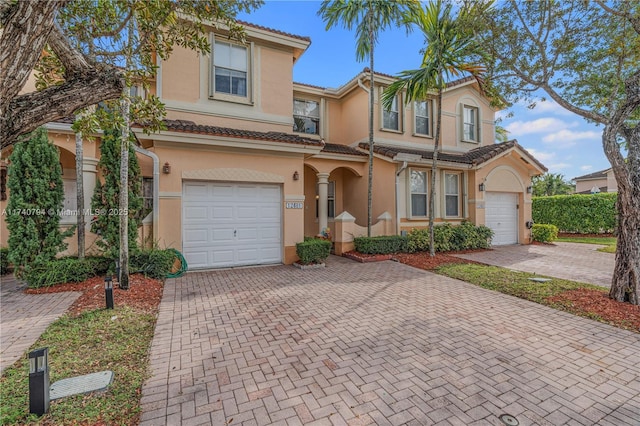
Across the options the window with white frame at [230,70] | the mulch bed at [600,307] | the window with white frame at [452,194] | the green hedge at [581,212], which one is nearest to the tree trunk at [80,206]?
the window with white frame at [230,70]

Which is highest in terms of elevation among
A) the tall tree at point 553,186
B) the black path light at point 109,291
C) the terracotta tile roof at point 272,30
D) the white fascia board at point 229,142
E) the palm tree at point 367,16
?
the palm tree at point 367,16

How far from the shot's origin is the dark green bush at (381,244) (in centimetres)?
1052

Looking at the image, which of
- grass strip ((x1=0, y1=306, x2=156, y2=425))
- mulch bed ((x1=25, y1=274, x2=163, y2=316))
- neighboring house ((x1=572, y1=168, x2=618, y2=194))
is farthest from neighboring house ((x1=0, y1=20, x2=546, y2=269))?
neighboring house ((x1=572, y1=168, x2=618, y2=194))

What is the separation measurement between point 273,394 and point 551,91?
816 cm

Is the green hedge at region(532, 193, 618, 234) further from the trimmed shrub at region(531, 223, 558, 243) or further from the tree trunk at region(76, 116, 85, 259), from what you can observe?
the tree trunk at region(76, 116, 85, 259)

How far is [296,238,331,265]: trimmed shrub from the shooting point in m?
9.02

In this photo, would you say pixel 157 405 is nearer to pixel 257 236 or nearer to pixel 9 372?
pixel 9 372

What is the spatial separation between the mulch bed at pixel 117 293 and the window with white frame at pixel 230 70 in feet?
21.3

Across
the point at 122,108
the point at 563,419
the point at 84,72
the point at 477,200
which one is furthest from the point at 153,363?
the point at 477,200

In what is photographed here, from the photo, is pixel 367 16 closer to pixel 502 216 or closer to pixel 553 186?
pixel 502 216

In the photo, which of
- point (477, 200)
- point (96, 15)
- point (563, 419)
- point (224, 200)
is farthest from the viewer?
point (477, 200)

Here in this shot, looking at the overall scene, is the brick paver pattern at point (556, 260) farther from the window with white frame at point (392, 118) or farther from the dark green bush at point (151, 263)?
the dark green bush at point (151, 263)

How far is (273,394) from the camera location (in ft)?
9.60

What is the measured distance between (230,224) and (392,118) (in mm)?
9531
